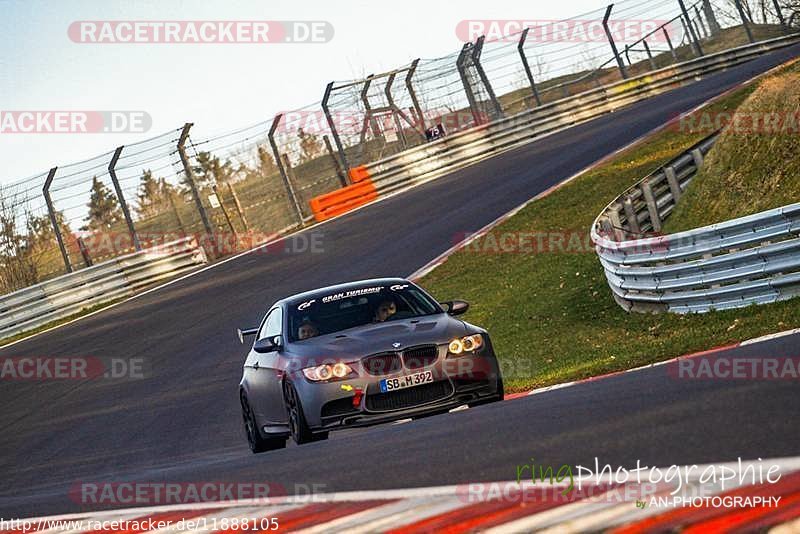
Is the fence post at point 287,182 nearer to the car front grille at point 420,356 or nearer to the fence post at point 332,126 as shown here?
the fence post at point 332,126

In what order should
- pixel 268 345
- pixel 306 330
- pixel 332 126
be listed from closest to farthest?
pixel 268 345, pixel 306 330, pixel 332 126

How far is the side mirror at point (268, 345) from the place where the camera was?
37.7 ft

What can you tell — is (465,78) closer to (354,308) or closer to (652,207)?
(652,207)

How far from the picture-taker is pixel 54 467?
47.8 ft

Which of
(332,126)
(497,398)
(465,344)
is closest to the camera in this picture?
(465,344)

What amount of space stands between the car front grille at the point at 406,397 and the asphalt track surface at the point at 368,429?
0.30m

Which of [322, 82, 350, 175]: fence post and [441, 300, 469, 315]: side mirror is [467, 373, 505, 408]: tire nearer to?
[441, 300, 469, 315]: side mirror

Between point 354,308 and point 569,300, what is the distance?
22.8 feet

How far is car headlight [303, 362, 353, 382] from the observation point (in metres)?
10.5

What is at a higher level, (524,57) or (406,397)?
(524,57)

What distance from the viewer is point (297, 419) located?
10.8m

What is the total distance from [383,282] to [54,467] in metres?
4.91

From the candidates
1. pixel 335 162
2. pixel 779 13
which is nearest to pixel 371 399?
pixel 335 162

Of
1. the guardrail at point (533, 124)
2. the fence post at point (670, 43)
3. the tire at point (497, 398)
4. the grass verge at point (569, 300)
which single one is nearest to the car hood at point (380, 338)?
the tire at point (497, 398)
